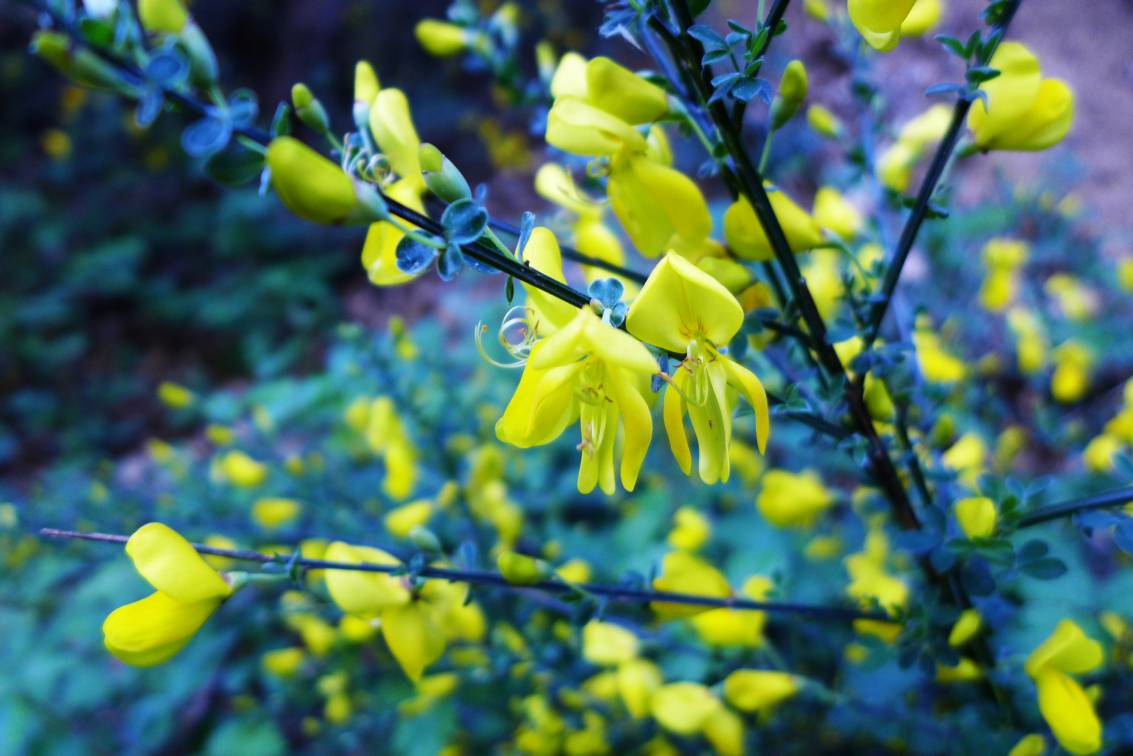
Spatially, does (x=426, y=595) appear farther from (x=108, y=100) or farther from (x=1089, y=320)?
(x=108, y=100)

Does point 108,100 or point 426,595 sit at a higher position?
point 108,100

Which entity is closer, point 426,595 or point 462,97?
point 426,595

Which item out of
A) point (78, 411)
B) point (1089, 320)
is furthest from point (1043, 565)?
point (78, 411)

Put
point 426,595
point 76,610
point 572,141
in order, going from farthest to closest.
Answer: point 76,610
point 426,595
point 572,141

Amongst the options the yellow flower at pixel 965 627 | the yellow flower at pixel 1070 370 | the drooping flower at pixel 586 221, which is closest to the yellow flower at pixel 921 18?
the drooping flower at pixel 586 221

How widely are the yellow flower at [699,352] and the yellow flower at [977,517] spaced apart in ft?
0.86

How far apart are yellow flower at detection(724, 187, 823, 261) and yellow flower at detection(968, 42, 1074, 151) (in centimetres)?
17

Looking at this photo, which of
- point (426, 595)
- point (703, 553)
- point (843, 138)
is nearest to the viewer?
point (426, 595)

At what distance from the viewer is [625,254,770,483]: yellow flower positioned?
1.58 ft

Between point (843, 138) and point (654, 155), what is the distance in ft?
1.51

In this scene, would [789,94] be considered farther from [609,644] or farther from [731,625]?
[609,644]

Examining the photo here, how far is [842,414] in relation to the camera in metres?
0.64

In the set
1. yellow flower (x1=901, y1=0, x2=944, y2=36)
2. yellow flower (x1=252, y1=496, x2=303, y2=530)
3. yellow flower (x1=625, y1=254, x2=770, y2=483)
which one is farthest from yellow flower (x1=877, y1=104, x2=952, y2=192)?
yellow flower (x1=252, y1=496, x2=303, y2=530)

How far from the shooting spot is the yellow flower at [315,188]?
0.41m
